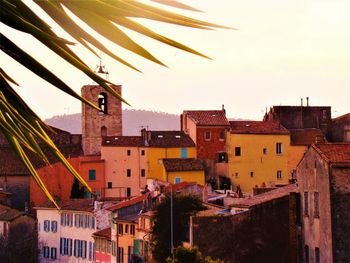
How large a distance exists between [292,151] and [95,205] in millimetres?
15639

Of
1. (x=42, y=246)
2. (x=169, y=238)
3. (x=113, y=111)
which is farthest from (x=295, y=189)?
(x=113, y=111)

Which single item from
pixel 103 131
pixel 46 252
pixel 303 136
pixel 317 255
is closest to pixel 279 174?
pixel 303 136

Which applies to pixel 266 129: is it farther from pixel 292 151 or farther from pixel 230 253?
pixel 230 253

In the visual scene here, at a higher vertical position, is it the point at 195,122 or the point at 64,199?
the point at 195,122

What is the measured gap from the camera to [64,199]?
72438 mm

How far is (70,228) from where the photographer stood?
2601 inches

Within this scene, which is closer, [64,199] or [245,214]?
[245,214]

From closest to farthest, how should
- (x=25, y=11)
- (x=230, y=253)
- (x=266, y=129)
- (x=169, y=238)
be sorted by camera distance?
(x=25, y=11)
(x=230, y=253)
(x=169, y=238)
(x=266, y=129)

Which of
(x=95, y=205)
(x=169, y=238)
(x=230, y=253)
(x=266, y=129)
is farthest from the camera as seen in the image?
(x=266, y=129)

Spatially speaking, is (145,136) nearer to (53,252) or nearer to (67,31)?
(53,252)

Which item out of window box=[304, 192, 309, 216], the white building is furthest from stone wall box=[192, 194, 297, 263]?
the white building

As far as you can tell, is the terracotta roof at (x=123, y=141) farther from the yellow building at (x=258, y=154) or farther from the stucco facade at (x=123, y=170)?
the yellow building at (x=258, y=154)

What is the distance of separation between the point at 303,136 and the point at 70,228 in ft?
53.4

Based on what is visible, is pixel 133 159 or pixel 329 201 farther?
pixel 133 159
